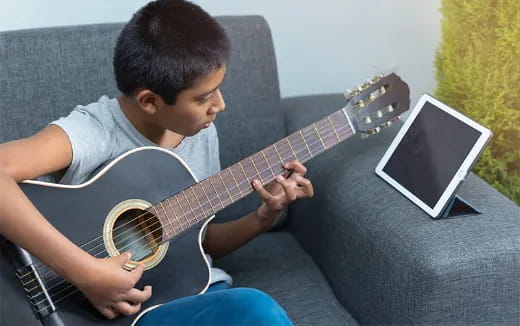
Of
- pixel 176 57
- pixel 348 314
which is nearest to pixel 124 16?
pixel 176 57

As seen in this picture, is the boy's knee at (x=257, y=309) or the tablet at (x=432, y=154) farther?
the tablet at (x=432, y=154)

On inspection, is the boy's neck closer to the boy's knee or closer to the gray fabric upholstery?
the gray fabric upholstery

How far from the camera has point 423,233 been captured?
1201 millimetres

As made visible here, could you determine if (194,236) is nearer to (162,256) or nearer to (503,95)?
(162,256)

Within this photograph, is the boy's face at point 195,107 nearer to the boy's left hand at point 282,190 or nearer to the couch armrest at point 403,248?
the boy's left hand at point 282,190

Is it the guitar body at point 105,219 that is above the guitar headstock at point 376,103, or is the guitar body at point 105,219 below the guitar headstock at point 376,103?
below

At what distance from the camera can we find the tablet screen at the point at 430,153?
→ 1.27 m

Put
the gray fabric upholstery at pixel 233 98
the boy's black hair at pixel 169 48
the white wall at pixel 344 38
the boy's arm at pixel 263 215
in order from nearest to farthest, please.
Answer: the boy's black hair at pixel 169 48
the boy's arm at pixel 263 215
the gray fabric upholstery at pixel 233 98
the white wall at pixel 344 38

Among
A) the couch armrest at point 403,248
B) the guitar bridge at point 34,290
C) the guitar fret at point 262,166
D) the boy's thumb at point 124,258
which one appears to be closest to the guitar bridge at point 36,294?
the guitar bridge at point 34,290

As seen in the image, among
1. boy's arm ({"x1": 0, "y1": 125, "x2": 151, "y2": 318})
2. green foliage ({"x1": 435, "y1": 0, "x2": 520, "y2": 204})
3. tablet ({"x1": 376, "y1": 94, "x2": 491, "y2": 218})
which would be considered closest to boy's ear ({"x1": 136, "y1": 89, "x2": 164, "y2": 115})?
boy's arm ({"x1": 0, "y1": 125, "x2": 151, "y2": 318})

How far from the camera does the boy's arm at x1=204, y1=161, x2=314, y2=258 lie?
127 cm

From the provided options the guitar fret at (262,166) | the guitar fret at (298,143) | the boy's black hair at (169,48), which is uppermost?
the boy's black hair at (169,48)

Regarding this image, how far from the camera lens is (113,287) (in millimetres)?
1113

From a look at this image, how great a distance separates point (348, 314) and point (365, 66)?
904 millimetres
